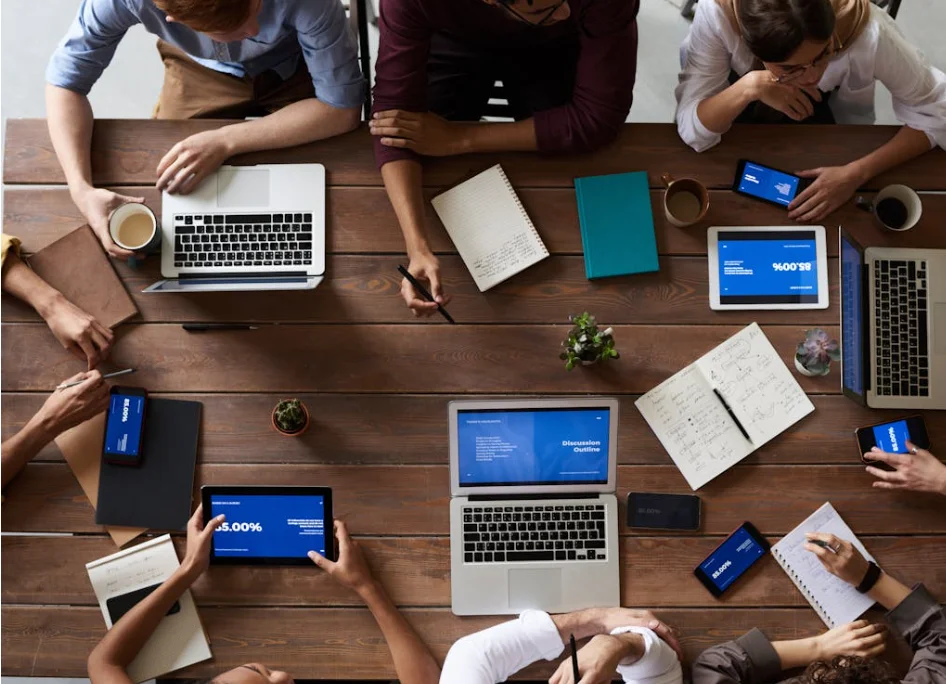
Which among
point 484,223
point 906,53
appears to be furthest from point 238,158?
point 906,53

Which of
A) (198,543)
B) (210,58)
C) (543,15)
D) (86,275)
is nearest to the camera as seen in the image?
(543,15)

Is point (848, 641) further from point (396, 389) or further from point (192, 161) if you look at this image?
point (192, 161)

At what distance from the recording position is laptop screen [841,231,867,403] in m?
1.73

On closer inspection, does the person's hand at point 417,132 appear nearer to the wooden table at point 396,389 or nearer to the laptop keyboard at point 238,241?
the wooden table at point 396,389

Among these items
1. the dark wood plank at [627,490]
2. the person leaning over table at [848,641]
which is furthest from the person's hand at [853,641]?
the dark wood plank at [627,490]

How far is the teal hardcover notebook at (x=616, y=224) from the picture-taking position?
1.78 m

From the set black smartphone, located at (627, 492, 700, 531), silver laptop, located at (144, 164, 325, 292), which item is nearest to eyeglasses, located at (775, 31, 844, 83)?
black smartphone, located at (627, 492, 700, 531)

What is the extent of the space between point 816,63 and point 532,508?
1.18 m

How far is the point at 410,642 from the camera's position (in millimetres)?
1670

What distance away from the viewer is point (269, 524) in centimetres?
171

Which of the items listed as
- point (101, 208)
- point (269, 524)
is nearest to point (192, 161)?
point (101, 208)

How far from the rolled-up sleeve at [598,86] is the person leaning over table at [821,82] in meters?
0.18

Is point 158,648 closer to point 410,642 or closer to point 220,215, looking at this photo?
point 410,642

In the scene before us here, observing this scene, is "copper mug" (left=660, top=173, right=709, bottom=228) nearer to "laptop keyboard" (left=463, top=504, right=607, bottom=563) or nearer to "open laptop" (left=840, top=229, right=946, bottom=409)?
"open laptop" (left=840, top=229, right=946, bottom=409)
